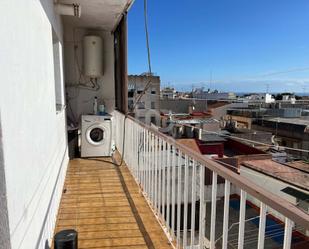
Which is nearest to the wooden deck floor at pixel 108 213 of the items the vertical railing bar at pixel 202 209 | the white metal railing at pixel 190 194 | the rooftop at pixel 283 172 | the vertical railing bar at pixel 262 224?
the white metal railing at pixel 190 194

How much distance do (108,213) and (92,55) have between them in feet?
11.2

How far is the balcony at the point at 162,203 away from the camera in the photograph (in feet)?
3.96

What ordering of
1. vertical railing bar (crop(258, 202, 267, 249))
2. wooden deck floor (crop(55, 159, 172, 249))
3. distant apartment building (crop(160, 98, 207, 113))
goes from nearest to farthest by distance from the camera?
vertical railing bar (crop(258, 202, 267, 249)), wooden deck floor (crop(55, 159, 172, 249)), distant apartment building (crop(160, 98, 207, 113))

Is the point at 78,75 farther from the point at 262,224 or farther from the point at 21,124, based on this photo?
the point at 262,224

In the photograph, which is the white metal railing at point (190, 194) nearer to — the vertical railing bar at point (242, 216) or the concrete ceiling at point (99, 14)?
the vertical railing bar at point (242, 216)

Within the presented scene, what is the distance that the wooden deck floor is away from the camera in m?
2.15

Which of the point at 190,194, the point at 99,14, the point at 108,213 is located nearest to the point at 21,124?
the point at 190,194

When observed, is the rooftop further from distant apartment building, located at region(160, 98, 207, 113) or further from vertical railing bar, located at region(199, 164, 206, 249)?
distant apartment building, located at region(160, 98, 207, 113)

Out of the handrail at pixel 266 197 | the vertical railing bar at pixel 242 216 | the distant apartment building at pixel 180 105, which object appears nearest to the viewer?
the handrail at pixel 266 197

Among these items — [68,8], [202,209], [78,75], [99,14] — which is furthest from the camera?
[78,75]

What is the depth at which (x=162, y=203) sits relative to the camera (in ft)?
7.69

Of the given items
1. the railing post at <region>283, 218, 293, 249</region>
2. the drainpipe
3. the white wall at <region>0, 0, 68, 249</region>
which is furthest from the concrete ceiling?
the railing post at <region>283, 218, 293, 249</region>

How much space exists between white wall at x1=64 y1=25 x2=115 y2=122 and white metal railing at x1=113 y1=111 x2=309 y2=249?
74.3 inches

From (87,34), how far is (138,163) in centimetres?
324
